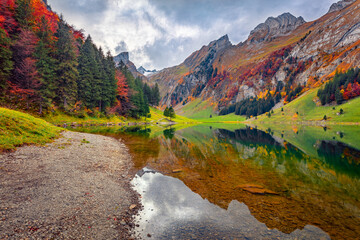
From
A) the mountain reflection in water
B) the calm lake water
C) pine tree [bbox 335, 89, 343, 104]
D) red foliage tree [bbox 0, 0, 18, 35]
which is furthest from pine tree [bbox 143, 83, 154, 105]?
pine tree [bbox 335, 89, 343, 104]

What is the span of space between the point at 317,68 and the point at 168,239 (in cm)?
21975

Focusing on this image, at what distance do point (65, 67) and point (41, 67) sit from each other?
7.65 metres

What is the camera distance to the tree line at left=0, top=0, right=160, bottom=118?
3622 cm

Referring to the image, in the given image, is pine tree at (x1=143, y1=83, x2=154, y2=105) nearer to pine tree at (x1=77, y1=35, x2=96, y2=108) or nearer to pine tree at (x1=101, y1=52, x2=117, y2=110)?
pine tree at (x1=101, y1=52, x2=117, y2=110)

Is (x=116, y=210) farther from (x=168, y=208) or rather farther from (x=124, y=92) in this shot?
(x=124, y=92)

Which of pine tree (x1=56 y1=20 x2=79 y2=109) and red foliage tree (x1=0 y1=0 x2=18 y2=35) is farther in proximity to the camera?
pine tree (x1=56 y1=20 x2=79 y2=109)

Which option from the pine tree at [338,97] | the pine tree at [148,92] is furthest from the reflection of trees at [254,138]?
the pine tree at [148,92]

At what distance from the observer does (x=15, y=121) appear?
714 inches

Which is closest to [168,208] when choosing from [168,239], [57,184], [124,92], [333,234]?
[168,239]

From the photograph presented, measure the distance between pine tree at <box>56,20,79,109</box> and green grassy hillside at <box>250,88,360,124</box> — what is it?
409 ft

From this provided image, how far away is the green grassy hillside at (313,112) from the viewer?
270 ft

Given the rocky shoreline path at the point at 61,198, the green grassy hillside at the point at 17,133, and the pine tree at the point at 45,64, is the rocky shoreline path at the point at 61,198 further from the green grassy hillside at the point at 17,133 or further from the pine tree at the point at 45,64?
the pine tree at the point at 45,64

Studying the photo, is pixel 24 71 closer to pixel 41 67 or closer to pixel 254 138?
pixel 41 67

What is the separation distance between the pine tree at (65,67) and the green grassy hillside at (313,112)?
124536 mm
